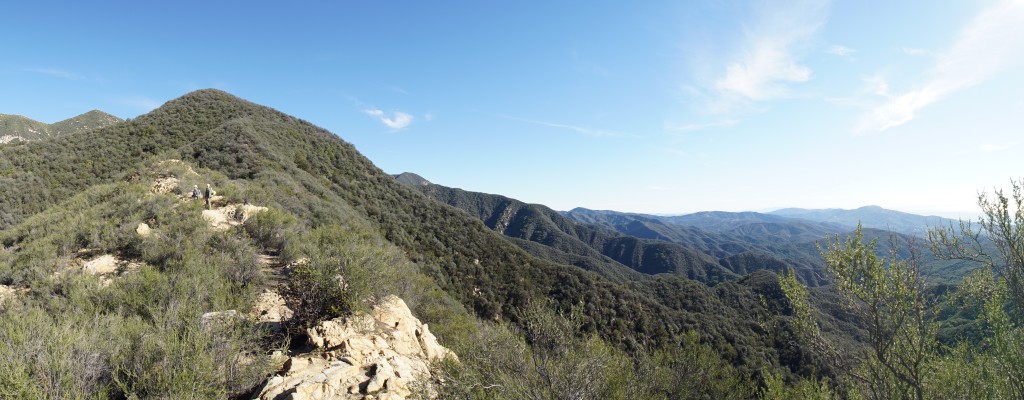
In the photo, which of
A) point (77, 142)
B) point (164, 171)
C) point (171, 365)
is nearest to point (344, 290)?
point (171, 365)

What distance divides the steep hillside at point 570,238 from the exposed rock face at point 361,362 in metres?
105

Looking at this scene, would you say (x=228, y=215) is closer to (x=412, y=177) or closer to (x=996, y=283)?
(x=996, y=283)

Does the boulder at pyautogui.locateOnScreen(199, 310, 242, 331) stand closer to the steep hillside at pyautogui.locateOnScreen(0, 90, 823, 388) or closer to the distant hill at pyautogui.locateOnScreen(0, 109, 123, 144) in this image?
the steep hillside at pyautogui.locateOnScreen(0, 90, 823, 388)

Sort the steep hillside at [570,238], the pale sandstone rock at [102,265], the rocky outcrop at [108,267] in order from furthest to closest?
the steep hillside at [570,238] → the pale sandstone rock at [102,265] → the rocky outcrop at [108,267]

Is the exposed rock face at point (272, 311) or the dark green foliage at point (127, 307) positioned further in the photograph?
the exposed rock face at point (272, 311)

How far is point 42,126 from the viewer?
76.0m

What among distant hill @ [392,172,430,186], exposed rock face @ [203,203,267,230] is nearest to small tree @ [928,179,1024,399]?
exposed rock face @ [203,203,267,230]

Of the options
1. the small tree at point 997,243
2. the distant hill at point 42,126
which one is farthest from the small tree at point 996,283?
the distant hill at point 42,126

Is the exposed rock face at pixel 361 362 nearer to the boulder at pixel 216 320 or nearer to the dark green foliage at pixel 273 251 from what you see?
the dark green foliage at pixel 273 251

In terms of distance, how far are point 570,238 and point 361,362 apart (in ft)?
411

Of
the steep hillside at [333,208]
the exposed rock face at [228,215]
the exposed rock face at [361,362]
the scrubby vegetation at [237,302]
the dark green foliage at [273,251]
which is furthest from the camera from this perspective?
the steep hillside at [333,208]

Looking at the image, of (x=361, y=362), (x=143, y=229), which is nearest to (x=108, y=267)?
(x=143, y=229)

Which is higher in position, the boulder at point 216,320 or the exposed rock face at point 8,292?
the boulder at point 216,320

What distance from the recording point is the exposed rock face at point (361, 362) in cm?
587
